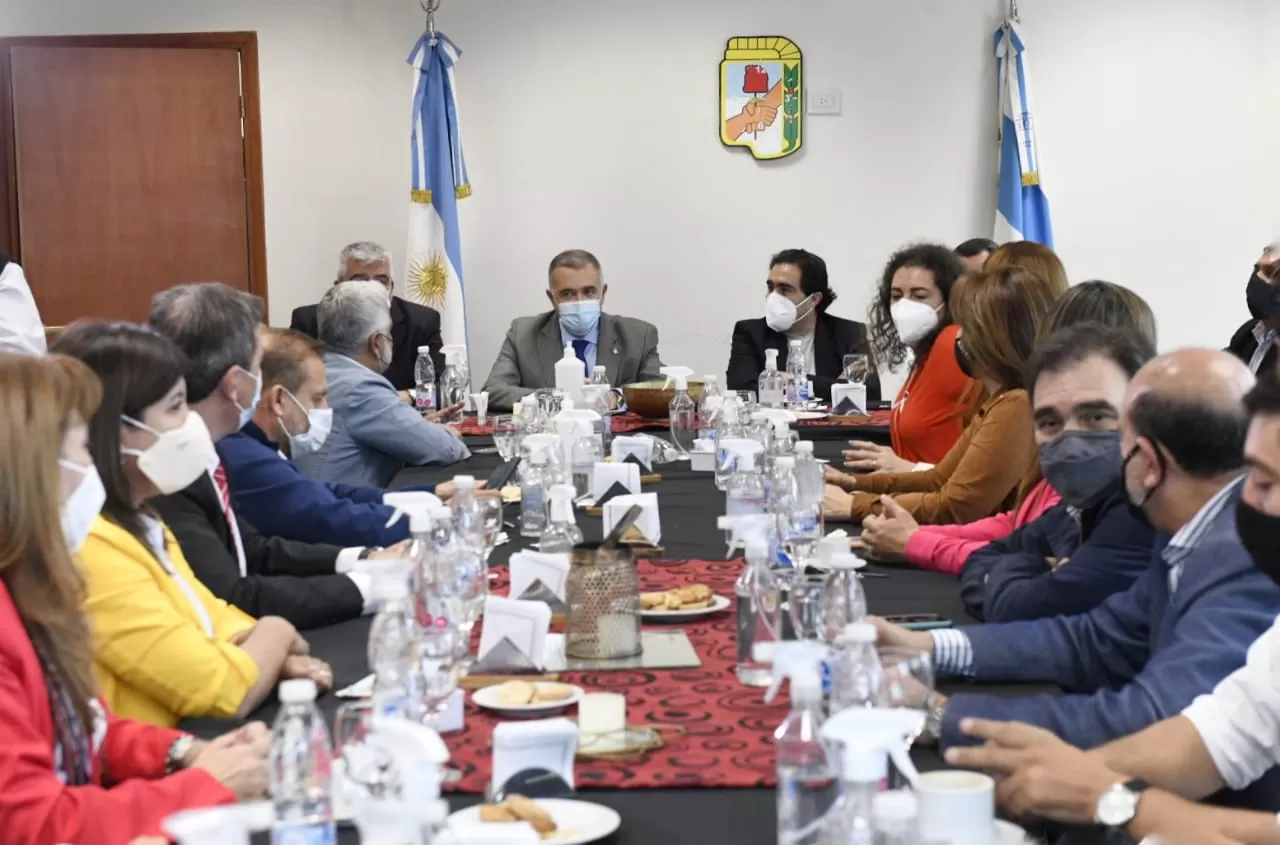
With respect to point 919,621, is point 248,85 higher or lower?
higher

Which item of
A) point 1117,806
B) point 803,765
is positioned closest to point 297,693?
point 803,765

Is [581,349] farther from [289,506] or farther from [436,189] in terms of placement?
[289,506]

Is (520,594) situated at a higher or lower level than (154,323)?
lower

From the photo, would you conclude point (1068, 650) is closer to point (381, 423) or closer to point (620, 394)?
point (381, 423)

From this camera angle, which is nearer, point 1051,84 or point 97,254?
point 97,254

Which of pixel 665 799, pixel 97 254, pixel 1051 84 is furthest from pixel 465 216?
pixel 665 799

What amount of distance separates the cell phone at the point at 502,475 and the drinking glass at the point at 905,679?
2.44 meters

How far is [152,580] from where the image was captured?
7.05ft

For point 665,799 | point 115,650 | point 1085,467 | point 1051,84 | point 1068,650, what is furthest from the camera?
point 1051,84

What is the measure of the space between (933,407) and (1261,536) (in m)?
2.92

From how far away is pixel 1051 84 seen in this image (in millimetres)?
7902

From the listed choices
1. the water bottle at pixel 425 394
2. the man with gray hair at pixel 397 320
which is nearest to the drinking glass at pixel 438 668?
the water bottle at pixel 425 394

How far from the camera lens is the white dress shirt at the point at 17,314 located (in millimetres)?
5258

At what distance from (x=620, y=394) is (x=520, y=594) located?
3.54 m
